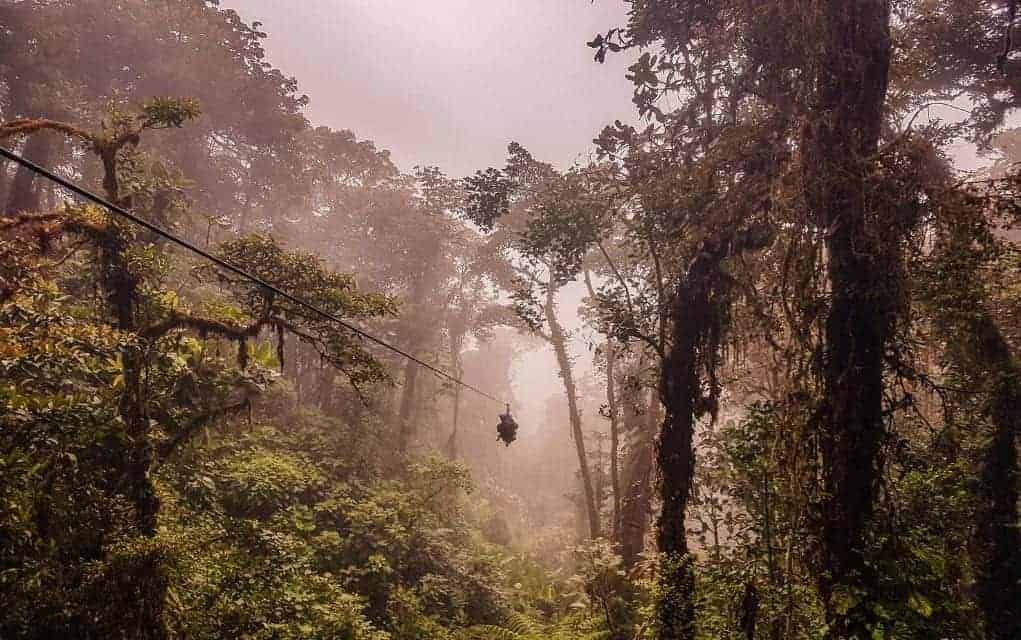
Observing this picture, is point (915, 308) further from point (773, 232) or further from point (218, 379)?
point (218, 379)

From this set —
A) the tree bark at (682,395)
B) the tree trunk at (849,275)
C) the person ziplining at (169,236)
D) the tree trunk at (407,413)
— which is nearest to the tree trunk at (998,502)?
the tree trunk at (849,275)

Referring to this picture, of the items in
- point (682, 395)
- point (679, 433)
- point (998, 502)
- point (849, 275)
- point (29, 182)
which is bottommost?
point (998, 502)

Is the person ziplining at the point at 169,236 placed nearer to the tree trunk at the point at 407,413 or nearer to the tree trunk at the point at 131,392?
the tree trunk at the point at 131,392

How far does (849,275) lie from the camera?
4.60 metres

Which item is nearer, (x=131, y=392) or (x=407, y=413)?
(x=131, y=392)

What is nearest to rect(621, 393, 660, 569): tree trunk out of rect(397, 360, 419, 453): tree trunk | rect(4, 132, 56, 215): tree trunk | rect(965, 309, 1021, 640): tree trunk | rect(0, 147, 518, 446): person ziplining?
rect(0, 147, 518, 446): person ziplining

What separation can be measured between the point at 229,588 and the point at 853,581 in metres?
6.46

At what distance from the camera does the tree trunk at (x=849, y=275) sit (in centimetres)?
440

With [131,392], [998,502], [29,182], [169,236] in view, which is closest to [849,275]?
[998,502]

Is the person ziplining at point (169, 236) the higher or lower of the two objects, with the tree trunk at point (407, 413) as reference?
lower

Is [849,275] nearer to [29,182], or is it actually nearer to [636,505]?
[636,505]

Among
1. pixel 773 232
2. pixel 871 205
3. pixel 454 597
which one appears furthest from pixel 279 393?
pixel 871 205

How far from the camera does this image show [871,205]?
461 centimetres

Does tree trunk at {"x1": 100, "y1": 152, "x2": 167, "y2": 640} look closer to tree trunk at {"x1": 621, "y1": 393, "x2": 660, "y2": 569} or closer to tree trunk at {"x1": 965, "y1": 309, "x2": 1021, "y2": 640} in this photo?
tree trunk at {"x1": 621, "y1": 393, "x2": 660, "y2": 569}
